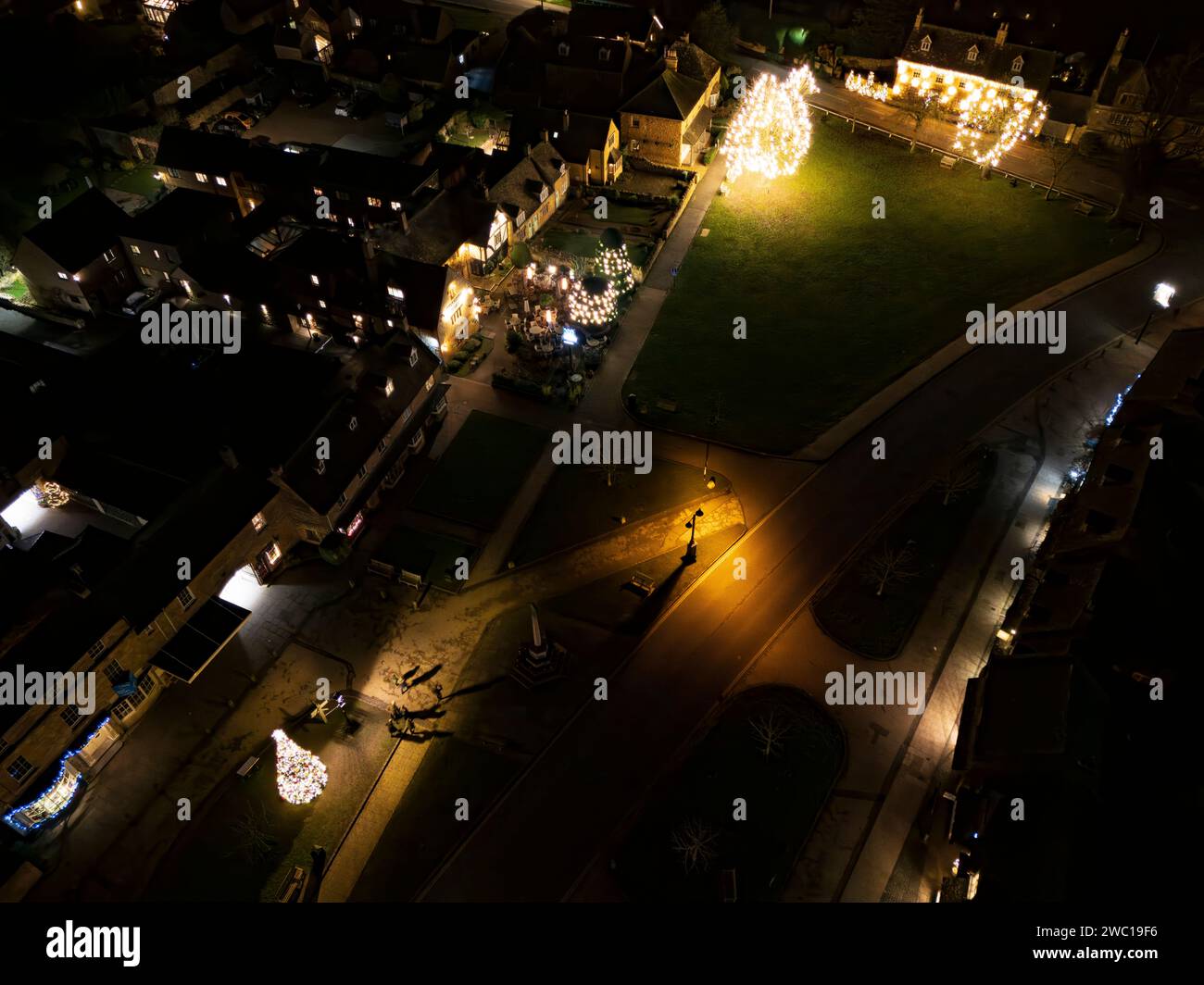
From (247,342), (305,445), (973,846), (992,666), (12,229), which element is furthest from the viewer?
(12,229)

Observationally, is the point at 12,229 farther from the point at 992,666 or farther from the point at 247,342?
the point at 992,666

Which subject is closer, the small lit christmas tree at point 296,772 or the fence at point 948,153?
the small lit christmas tree at point 296,772

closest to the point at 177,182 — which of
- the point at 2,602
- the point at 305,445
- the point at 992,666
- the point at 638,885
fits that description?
the point at 305,445

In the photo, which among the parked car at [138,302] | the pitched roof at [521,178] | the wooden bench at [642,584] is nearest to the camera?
the wooden bench at [642,584]

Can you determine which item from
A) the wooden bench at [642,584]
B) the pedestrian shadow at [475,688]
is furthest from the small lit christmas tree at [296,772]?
the wooden bench at [642,584]

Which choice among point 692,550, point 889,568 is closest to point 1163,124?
point 889,568

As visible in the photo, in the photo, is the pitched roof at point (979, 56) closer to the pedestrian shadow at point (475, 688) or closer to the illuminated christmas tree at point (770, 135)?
the illuminated christmas tree at point (770, 135)
